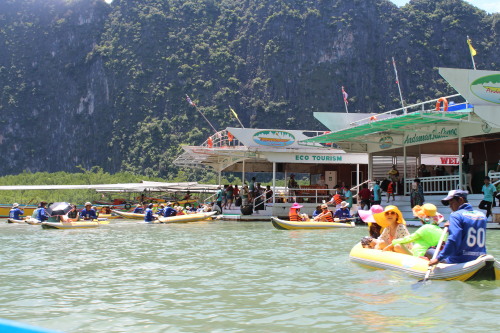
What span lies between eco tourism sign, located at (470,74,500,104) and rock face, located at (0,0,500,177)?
82.0 meters

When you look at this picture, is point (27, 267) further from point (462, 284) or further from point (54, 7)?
point (54, 7)

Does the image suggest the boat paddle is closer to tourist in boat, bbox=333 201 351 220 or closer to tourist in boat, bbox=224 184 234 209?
tourist in boat, bbox=333 201 351 220

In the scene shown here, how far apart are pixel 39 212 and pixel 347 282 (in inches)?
763

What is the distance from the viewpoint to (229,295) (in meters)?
7.91

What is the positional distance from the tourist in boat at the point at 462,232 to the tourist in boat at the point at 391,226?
1598mm

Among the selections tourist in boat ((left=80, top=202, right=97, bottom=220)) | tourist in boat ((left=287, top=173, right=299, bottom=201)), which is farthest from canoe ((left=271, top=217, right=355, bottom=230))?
tourist in boat ((left=287, top=173, right=299, bottom=201))

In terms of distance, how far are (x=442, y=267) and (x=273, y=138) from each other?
21.7 meters

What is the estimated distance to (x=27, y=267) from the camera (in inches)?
423

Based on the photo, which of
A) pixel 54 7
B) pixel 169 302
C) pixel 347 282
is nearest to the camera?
pixel 169 302

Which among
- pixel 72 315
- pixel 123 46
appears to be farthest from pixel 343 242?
pixel 123 46

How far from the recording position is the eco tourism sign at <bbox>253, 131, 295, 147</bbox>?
29.4 metres

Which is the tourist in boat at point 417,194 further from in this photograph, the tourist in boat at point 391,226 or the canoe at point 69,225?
the canoe at point 69,225

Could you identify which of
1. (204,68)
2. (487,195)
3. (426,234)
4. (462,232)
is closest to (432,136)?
(487,195)

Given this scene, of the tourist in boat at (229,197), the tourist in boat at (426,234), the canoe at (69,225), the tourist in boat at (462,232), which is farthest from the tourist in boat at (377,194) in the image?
the tourist in boat at (462,232)
